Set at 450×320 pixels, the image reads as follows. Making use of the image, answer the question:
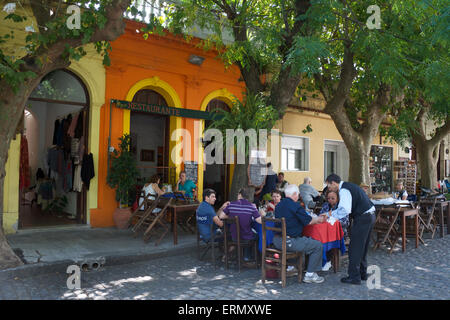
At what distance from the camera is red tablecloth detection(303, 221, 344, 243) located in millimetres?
5859

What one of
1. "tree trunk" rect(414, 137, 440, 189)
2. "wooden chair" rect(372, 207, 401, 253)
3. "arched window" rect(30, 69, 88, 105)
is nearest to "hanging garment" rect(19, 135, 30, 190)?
"arched window" rect(30, 69, 88, 105)

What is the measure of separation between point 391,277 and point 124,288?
12.9 ft

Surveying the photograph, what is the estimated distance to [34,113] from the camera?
12992 millimetres

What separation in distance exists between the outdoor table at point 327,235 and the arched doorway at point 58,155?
18.1 ft

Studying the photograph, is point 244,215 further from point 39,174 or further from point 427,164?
point 427,164

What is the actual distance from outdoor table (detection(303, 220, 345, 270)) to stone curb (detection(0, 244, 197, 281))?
2742 millimetres

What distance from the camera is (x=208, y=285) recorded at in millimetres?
5441

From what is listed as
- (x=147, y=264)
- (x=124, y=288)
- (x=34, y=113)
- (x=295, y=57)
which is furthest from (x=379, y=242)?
(x=34, y=113)

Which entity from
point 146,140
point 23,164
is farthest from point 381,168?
point 23,164

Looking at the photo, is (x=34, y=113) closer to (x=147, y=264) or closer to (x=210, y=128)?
(x=210, y=128)

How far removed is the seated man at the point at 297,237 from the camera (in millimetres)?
5527

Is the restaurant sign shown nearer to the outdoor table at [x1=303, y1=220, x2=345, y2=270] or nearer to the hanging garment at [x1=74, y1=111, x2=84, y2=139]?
the hanging garment at [x1=74, y1=111, x2=84, y2=139]

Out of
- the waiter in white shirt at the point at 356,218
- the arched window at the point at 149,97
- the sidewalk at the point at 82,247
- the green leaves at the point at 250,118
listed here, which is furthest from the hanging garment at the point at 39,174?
the waiter in white shirt at the point at 356,218

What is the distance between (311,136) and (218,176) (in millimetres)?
3866
